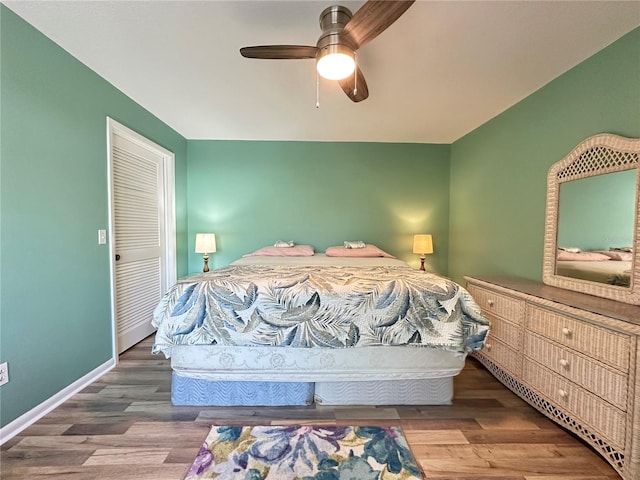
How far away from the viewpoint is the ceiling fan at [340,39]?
1.24 meters

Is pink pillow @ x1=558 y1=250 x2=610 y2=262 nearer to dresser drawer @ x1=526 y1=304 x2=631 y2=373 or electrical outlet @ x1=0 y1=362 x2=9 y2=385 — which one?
dresser drawer @ x1=526 y1=304 x2=631 y2=373

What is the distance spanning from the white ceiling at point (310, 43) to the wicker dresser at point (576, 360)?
159 centimetres

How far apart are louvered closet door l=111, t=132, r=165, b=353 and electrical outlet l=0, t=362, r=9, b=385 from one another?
2.84ft

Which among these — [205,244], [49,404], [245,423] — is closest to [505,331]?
[245,423]

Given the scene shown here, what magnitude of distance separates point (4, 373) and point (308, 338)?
1.65m

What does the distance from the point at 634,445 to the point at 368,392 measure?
3.96 feet

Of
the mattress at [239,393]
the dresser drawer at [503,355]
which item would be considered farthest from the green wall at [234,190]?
the mattress at [239,393]

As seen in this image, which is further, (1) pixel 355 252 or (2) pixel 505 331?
(1) pixel 355 252

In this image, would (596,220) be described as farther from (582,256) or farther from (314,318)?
(314,318)

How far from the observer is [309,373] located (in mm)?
1695

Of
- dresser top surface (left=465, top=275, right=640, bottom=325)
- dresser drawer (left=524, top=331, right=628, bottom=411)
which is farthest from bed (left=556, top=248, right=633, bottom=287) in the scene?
dresser drawer (left=524, top=331, right=628, bottom=411)

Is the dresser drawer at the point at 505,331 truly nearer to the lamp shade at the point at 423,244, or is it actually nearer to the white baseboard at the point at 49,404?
the lamp shade at the point at 423,244

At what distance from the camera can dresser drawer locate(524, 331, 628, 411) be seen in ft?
4.15

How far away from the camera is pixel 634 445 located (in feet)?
3.92
